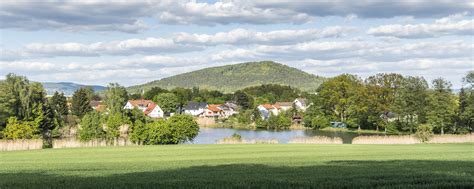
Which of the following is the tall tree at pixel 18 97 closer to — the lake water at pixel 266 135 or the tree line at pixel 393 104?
the lake water at pixel 266 135

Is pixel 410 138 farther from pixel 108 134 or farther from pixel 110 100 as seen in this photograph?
pixel 110 100

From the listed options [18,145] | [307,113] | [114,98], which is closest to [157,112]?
[307,113]

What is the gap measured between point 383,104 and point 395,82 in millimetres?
5337

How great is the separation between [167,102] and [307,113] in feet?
196

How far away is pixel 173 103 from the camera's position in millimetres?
166375

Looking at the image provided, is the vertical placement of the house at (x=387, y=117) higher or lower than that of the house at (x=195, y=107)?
lower

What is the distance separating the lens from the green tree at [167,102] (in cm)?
16175

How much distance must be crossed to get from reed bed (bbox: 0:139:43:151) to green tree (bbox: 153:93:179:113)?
10577 cm

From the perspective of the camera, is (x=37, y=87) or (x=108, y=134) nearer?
(x=108, y=134)

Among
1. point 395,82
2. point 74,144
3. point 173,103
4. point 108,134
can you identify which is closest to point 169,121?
point 108,134

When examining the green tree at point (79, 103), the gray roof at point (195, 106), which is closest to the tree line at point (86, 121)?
the green tree at point (79, 103)

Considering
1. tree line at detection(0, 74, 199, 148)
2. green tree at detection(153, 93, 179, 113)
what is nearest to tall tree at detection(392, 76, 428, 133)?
tree line at detection(0, 74, 199, 148)

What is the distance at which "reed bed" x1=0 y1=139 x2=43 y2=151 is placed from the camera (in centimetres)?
5147

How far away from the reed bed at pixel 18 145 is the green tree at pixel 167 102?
347 ft
